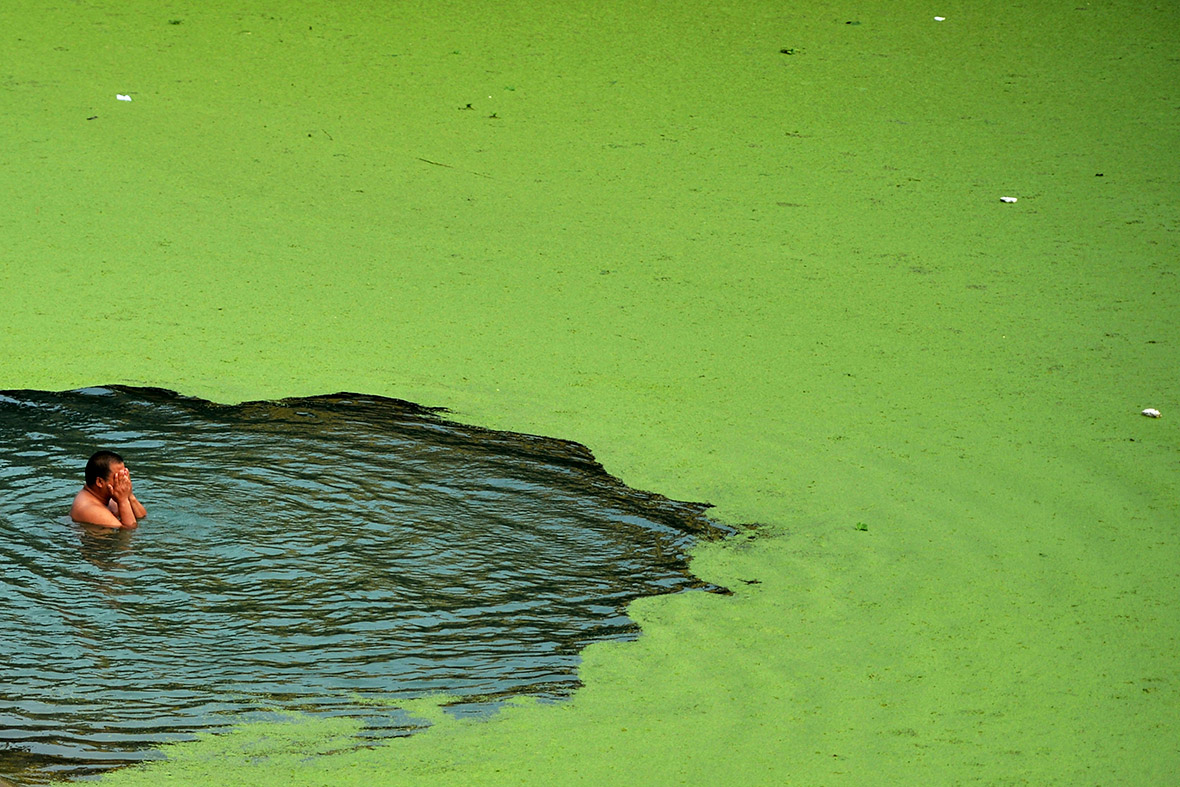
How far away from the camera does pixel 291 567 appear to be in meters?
4.76

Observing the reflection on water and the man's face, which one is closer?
the reflection on water

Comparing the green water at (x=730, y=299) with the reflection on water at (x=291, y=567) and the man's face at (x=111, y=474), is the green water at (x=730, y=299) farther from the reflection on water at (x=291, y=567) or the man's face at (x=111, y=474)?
the man's face at (x=111, y=474)

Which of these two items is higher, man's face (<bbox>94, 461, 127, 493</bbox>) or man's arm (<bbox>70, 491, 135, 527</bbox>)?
man's face (<bbox>94, 461, 127, 493</bbox>)

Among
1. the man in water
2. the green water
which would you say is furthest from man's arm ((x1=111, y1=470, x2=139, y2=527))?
the green water

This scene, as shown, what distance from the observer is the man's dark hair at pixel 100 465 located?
4.91 metres

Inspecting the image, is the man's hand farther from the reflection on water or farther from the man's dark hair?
the reflection on water

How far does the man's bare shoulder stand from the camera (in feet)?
16.1

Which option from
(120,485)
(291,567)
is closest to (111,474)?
(120,485)

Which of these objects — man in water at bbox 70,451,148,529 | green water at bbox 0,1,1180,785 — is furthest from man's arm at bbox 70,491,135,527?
green water at bbox 0,1,1180,785

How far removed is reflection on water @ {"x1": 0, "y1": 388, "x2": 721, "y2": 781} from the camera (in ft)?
12.8

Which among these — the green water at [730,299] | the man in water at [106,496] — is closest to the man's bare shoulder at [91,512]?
the man in water at [106,496]

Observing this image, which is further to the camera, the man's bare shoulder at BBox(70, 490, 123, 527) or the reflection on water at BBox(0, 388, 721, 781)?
the man's bare shoulder at BBox(70, 490, 123, 527)

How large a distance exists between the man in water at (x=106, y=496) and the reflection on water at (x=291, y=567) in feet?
0.17

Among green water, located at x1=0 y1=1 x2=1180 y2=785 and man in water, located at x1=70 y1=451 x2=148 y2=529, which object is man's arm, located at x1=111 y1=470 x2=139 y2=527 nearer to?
man in water, located at x1=70 y1=451 x2=148 y2=529
